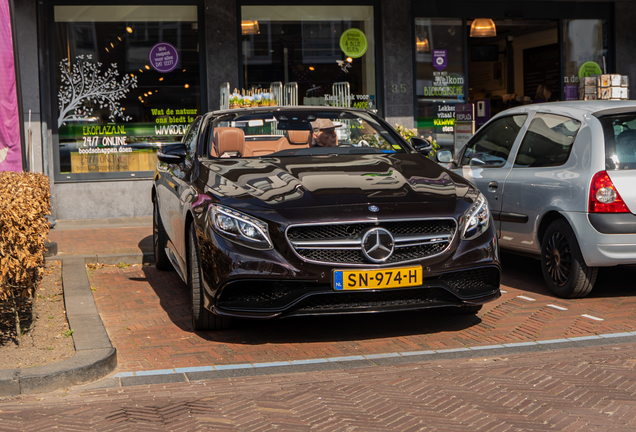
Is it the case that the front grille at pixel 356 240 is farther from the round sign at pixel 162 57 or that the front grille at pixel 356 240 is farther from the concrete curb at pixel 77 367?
the round sign at pixel 162 57

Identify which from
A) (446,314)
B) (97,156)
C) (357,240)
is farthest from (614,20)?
(357,240)

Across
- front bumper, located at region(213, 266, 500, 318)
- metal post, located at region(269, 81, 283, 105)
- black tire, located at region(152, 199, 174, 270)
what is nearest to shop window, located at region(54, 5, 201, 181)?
metal post, located at region(269, 81, 283, 105)

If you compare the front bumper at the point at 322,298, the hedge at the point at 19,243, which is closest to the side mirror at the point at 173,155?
the hedge at the point at 19,243

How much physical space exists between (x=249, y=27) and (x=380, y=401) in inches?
376

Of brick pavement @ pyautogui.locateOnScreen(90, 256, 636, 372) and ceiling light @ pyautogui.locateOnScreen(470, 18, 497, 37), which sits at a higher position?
ceiling light @ pyautogui.locateOnScreen(470, 18, 497, 37)

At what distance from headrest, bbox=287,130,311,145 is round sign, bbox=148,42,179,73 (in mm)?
6415

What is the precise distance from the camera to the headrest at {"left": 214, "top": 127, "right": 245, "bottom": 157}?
6.34m

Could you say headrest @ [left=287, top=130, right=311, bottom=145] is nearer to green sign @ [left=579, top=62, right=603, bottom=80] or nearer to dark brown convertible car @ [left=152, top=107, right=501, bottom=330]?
dark brown convertible car @ [left=152, top=107, right=501, bottom=330]

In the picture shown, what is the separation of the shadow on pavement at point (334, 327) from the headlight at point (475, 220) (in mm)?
816

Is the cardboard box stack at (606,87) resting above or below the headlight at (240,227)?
above

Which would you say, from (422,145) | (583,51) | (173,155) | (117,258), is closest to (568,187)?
(422,145)

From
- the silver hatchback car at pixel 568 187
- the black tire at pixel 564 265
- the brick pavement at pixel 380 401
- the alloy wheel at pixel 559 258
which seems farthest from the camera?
the alloy wheel at pixel 559 258

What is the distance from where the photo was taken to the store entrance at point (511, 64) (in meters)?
14.7

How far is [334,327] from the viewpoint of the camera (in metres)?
5.74
